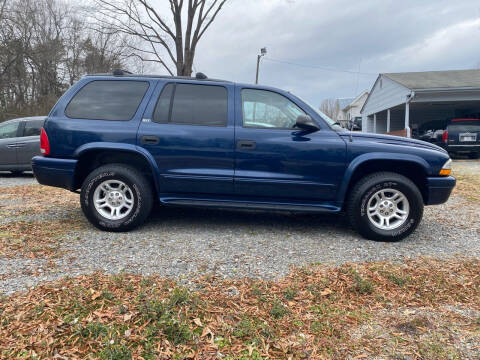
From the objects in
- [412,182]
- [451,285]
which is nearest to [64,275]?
[451,285]

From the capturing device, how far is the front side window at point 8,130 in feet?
26.9

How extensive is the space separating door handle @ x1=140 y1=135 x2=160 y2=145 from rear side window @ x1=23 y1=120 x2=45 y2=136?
247 inches

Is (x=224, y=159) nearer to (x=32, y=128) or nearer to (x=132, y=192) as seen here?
(x=132, y=192)

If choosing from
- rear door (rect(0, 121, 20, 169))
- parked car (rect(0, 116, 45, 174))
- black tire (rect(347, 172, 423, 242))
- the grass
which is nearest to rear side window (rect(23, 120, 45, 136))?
Answer: parked car (rect(0, 116, 45, 174))

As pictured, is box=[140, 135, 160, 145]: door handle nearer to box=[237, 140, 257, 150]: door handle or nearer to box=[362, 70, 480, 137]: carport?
box=[237, 140, 257, 150]: door handle

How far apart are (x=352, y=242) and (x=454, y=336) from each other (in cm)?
163

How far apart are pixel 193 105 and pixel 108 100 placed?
1017 mm

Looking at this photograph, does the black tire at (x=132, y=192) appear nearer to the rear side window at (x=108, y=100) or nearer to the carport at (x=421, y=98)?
the rear side window at (x=108, y=100)

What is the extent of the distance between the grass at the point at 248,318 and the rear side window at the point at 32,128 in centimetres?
730

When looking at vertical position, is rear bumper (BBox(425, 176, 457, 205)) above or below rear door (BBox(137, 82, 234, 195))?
below

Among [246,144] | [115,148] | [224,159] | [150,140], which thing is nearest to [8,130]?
[115,148]

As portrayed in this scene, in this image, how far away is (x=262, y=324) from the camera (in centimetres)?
204

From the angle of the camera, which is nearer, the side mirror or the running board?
the side mirror

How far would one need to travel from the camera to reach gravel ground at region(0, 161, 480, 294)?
2.77 metres
